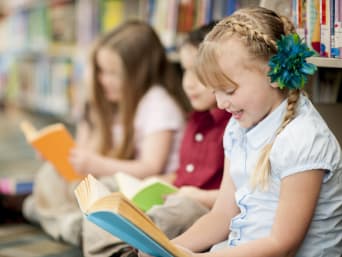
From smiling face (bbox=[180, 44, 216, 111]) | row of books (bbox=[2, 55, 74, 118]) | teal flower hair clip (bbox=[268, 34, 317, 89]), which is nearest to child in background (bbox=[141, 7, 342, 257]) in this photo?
teal flower hair clip (bbox=[268, 34, 317, 89])

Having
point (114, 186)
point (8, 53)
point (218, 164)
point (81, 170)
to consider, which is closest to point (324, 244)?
point (218, 164)

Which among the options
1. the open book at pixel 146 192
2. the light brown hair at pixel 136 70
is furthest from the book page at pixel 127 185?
the light brown hair at pixel 136 70

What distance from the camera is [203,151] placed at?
4.59ft

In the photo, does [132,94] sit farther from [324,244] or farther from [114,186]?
[324,244]

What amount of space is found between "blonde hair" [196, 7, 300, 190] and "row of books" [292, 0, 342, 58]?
0.14 meters

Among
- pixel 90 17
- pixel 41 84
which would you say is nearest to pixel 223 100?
pixel 90 17

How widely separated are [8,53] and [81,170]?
2874 mm

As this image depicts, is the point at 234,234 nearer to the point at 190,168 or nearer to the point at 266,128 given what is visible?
the point at 266,128

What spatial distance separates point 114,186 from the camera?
1525mm

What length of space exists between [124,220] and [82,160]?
0.85 meters

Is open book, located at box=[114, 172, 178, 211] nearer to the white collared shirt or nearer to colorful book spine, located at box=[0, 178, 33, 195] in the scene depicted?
the white collared shirt

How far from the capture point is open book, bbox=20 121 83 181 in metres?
1.60

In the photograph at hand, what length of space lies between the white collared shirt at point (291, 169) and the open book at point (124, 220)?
19cm

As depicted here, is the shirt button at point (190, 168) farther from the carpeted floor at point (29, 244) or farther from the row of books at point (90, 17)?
the row of books at point (90, 17)
